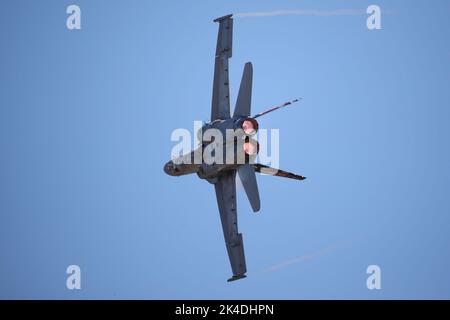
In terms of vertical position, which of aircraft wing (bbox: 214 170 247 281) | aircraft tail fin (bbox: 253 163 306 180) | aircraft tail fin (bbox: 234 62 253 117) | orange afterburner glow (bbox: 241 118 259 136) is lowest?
aircraft wing (bbox: 214 170 247 281)

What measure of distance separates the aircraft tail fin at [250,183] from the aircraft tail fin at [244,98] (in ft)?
5.25

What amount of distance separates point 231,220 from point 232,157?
2604mm

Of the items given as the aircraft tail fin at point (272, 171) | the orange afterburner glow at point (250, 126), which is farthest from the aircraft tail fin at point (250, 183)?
the orange afterburner glow at point (250, 126)

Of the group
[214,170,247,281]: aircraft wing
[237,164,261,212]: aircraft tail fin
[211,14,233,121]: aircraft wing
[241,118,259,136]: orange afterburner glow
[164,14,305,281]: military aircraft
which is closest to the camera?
[237,164,261,212]: aircraft tail fin

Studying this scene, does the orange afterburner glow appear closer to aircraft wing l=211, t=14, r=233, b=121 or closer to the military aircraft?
the military aircraft

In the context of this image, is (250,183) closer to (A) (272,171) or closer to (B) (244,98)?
(A) (272,171)

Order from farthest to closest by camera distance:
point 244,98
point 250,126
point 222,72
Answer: point 222,72 < point 244,98 < point 250,126

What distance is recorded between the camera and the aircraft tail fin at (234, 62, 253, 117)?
2669cm

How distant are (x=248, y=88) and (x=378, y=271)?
8.80m

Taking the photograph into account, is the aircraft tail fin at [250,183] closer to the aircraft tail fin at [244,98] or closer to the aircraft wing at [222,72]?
the aircraft tail fin at [244,98]

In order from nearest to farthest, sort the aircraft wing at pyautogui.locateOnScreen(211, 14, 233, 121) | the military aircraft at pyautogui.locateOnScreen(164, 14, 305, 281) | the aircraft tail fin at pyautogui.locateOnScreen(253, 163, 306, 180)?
the military aircraft at pyautogui.locateOnScreen(164, 14, 305, 281) → the aircraft tail fin at pyautogui.locateOnScreen(253, 163, 306, 180) → the aircraft wing at pyautogui.locateOnScreen(211, 14, 233, 121)

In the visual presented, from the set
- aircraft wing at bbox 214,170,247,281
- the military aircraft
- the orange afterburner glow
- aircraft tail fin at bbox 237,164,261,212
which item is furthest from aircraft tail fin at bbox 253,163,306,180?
the orange afterburner glow

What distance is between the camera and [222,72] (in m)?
29.4

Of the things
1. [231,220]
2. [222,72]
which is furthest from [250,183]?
[222,72]
